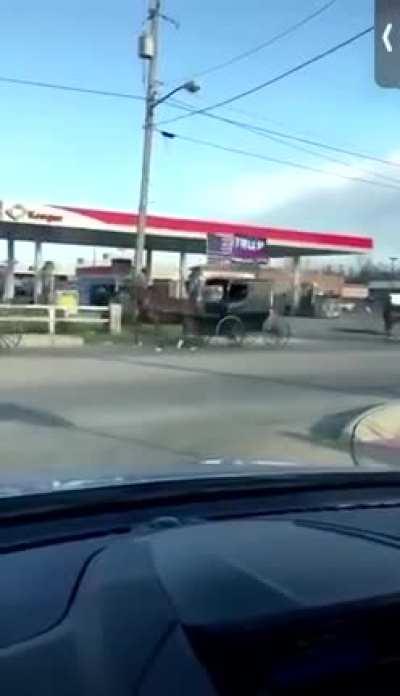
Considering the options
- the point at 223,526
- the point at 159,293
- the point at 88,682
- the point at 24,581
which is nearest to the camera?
the point at 88,682

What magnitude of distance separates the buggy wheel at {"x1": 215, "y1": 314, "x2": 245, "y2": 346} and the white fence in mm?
3004

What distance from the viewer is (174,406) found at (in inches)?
530

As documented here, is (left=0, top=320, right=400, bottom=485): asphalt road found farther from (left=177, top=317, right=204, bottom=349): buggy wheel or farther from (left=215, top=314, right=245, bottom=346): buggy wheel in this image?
(left=215, top=314, right=245, bottom=346): buggy wheel

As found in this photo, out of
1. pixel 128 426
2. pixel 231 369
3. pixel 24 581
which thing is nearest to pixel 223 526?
pixel 24 581

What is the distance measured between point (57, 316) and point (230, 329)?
4850 millimetres

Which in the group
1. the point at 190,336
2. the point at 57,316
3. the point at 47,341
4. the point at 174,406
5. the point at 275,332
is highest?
the point at 57,316

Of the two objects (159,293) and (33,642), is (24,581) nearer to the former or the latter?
(33,642)

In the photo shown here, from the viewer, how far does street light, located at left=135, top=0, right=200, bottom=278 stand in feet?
101

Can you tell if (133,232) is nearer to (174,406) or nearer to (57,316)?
(57,316)

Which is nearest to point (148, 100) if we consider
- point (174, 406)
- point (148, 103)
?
point (148, 103)

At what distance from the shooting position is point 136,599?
164 centimetres

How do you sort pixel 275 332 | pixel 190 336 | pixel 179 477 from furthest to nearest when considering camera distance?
pixel 275 332, pixel 190 336, pixel 179 477

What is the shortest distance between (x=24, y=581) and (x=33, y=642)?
264 millimetres

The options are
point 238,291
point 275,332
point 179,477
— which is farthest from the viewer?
point 238,291
